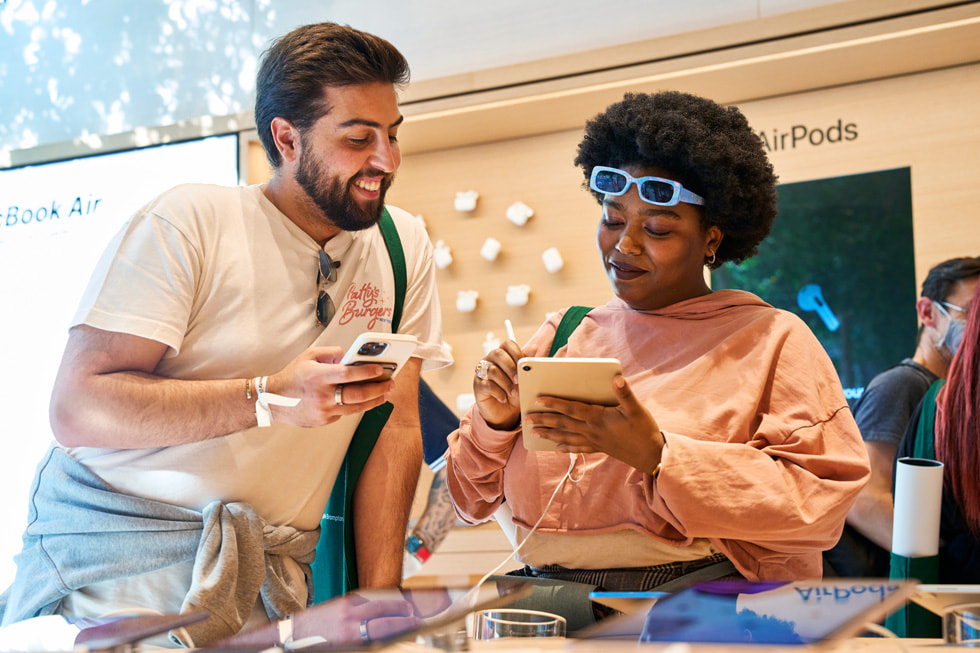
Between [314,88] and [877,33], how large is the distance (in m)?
1.62

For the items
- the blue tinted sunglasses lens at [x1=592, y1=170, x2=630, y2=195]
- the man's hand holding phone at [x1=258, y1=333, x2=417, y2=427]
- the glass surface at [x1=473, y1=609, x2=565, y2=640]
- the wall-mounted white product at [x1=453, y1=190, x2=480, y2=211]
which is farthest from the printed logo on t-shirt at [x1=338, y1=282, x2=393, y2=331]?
the wall-mounted white product at [x1=453, y1=190, x2=480, y2=211]

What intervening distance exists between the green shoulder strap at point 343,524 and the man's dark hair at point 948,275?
1.66m

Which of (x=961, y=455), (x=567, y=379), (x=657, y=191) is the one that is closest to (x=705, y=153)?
(x=657, y=191)

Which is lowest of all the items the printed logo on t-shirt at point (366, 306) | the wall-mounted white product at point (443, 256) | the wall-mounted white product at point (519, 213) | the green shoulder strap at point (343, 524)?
the green shoulder strap at point (343, 524)

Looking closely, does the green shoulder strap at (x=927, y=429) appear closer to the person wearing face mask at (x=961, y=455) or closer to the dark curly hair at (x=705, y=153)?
the person wearing face mask at (x=961, y=455)

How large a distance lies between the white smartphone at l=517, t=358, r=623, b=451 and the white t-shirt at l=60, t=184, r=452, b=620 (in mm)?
582

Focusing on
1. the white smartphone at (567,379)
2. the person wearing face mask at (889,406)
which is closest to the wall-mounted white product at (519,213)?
the person wearing face mask at (889,406)

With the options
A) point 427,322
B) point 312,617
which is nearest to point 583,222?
point 427,322

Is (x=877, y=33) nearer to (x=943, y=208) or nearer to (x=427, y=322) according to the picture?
(x=943, y=208)

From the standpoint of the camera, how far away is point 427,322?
1930mm

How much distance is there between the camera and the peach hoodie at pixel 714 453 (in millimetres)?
1214

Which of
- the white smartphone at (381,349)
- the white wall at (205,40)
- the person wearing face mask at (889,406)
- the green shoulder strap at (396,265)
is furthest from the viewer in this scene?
the white wall at (205,40)

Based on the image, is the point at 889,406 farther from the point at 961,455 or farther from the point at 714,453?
the point at 714,453

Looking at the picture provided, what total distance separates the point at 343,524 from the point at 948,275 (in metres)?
1.82
